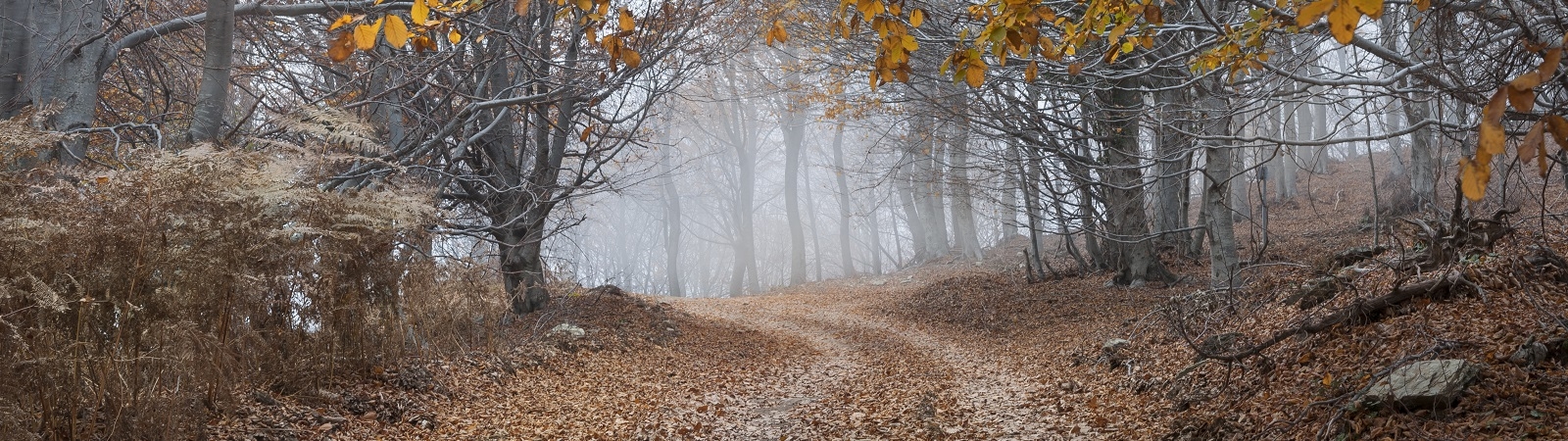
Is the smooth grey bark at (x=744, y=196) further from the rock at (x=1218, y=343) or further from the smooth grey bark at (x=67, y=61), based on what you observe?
the rock at (x=1218, y=343)

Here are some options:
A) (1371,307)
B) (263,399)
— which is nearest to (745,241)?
(263,399)

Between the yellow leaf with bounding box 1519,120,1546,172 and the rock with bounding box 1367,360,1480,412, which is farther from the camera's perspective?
the rock with bounding box 1367,360,1480,412

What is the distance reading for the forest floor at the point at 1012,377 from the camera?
4.73m

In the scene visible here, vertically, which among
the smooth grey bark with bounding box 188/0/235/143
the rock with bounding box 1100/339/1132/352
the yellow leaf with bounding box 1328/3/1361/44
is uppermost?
the smooth grey bark with bounding box 188/0/235/143

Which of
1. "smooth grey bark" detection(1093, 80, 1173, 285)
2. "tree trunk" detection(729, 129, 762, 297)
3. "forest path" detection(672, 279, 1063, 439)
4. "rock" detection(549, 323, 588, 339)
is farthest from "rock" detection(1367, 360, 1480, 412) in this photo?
"tree trunk" detection(729, 129, 762, 297)

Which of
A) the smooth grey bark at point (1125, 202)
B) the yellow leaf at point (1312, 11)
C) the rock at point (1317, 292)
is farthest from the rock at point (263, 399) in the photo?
the smooth grey bark at point (1125, 202)

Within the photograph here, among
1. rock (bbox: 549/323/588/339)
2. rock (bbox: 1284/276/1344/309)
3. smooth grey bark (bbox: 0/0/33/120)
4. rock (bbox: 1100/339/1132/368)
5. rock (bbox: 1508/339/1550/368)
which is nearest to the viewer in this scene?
rock (bbox: 1508/339/1550/368)

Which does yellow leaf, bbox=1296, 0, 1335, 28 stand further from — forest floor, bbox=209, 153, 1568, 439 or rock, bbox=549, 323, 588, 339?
rock, bbox=549, 323, 588, 339

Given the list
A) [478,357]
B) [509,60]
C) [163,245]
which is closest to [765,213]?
[509,60]

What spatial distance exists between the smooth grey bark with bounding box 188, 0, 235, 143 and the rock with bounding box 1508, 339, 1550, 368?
7481 millimetres

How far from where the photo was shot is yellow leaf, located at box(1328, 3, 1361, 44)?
224cm

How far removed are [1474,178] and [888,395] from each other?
6.12m

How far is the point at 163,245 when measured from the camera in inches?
181

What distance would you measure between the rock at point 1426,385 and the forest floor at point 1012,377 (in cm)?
5
